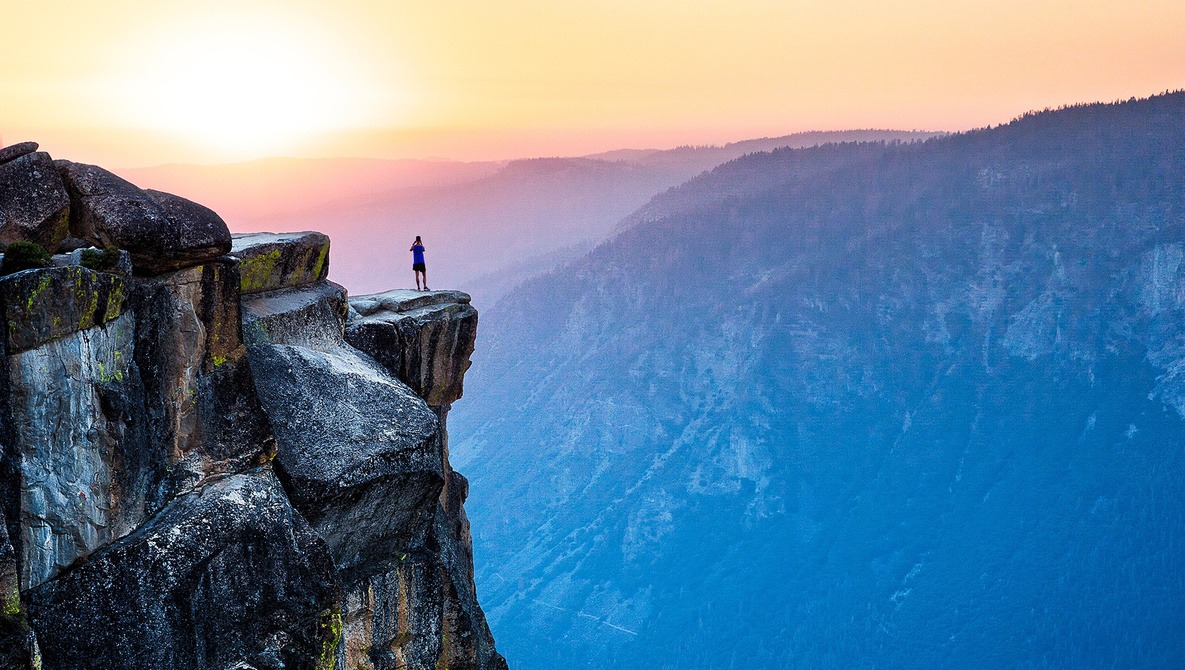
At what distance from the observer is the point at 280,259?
24.7 metres

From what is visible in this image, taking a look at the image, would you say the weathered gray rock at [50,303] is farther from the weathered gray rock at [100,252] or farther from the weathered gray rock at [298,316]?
the weathered gray rock at [298,316]

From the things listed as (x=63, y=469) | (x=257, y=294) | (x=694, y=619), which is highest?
(x=257, y=294)

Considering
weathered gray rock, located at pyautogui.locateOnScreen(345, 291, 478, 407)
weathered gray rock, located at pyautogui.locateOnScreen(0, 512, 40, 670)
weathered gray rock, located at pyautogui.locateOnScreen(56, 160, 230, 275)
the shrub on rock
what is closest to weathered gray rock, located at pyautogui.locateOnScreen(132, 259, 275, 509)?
weathered gray rock, located at pyautogui.locateOnScreen(56, 160, 230, 275)

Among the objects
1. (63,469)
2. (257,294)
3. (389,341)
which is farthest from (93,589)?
(389,341)

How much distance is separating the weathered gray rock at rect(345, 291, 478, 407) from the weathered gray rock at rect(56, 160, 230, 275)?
26.5ft

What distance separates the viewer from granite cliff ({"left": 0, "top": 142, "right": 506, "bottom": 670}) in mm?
15805

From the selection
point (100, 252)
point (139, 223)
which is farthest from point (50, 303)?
point (139, 223)

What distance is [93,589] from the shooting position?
53.4 ft

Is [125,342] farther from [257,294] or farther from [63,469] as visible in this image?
[257,294]

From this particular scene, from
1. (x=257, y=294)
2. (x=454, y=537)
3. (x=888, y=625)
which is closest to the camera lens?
(x=257, y=294)

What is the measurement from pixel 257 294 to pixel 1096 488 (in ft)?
666

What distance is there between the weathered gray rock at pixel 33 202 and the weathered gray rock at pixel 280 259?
534 centimetres

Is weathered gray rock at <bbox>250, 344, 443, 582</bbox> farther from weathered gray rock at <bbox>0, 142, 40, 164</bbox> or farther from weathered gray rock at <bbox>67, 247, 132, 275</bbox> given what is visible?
weathered gray rock at <bbox>0, 142, 40, 164</bbox>

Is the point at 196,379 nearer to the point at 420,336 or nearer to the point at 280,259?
the point at 280,259
